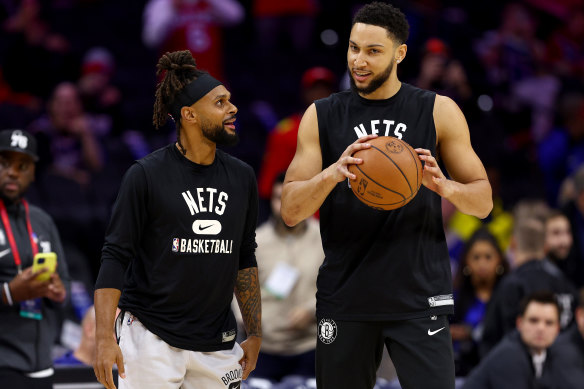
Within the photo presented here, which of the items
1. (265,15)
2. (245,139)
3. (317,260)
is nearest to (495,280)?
(317,260)

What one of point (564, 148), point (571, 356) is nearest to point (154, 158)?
point (571, 356)

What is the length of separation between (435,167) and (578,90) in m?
8.06

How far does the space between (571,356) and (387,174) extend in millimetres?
3299

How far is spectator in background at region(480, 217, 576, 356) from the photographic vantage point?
22.8 ft

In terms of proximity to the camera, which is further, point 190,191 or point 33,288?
point 33,288

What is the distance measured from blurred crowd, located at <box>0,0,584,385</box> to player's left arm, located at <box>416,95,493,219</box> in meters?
2.96

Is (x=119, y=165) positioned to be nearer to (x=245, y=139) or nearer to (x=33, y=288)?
(x=245, y=139)

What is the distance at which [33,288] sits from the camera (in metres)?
4.94

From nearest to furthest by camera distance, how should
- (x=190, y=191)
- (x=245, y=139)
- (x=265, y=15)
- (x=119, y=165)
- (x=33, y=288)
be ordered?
1. (x=190, y=191)
2. (x=33, y=288)
3. (x=119, y=165)
4. (x=245, y=139)
5. (x=265, y=15)

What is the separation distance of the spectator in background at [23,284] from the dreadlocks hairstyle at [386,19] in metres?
2.18

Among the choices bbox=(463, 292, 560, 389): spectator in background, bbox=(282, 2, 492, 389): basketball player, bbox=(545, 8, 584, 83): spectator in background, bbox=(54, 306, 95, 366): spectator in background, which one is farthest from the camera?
bbox=(545, 8, 584, 83): spectator in background

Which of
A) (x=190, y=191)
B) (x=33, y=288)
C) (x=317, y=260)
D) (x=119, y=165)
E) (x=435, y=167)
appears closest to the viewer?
(x=435, y=167)

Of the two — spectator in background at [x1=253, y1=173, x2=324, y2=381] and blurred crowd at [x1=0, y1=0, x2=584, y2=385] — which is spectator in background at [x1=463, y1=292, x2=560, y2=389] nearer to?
blurred crowd at [x1=0, y1=0, x2=584, y2=385]

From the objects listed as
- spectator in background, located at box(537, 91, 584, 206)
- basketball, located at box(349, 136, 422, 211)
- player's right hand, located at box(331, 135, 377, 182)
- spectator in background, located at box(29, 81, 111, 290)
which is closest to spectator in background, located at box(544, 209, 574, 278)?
spectator in background, located at box(537, 91, 584, 206)
